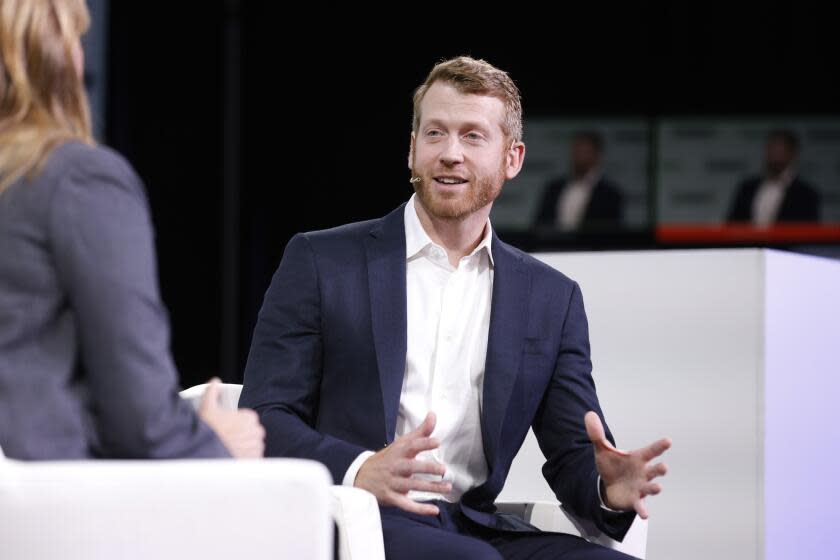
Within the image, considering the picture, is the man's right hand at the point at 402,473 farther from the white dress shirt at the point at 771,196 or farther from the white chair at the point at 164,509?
the white dress shirt at the point at 771,196

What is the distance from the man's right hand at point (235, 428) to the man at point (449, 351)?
48 cm

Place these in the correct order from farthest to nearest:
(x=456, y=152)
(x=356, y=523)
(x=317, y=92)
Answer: (x=317, y=92) < (x=456, y=152) < (x=356, y=523)

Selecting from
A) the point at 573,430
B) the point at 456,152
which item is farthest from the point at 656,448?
the point at 456,152

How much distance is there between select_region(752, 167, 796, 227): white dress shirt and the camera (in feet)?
22.7

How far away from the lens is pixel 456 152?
2.37 m

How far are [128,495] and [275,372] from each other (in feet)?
2.84

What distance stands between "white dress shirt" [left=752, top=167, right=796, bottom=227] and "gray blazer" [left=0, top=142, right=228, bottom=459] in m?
6.01

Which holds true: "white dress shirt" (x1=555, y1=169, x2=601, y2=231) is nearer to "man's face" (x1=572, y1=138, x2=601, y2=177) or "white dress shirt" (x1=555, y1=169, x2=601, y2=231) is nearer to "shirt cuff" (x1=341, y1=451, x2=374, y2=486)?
"man's face" (x1=572, y1=138, x2=601, y2=177)

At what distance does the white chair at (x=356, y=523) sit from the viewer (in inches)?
70.3

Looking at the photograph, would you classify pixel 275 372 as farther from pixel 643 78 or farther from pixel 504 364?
pixel 643 78

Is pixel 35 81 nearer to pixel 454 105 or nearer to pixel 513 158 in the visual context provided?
pixel 454 105

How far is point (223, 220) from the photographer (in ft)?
24.1

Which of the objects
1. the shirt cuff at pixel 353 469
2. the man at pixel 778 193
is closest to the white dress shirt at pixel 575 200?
the man at pixel 778 193

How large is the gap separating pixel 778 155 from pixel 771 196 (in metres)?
0.24
